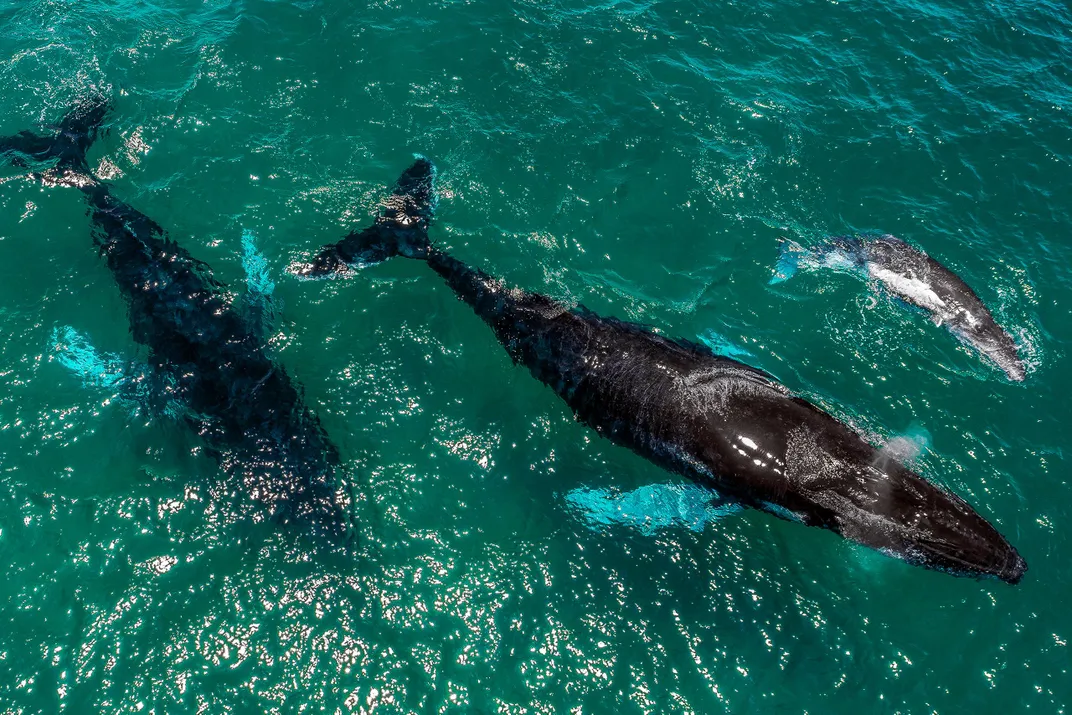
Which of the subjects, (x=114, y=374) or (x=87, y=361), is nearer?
(x=114, y=374)

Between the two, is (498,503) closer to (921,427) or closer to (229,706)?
(229,706)

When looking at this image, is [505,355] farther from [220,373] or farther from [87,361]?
[87,361]

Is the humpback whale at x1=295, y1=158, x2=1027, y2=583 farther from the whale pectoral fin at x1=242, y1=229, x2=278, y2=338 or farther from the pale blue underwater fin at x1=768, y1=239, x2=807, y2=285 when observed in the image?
the whale pectoral fin at x1=242, y1=229, x2=278, y2=338

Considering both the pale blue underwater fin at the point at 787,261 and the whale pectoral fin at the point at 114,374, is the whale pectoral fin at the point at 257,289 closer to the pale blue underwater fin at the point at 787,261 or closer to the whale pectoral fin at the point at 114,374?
the whale pectoral fin at the point at 114,374

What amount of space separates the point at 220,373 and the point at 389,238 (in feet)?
17.6

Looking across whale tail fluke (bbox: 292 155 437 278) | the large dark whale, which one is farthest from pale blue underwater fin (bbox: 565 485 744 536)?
whale tail fluke (bbox: 292 155 437 278)

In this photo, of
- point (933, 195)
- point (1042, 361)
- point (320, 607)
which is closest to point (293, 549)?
point (320, 607)

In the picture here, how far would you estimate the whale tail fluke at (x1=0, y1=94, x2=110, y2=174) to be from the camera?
1931cm

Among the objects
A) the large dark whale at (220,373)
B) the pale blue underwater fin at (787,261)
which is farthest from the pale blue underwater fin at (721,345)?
the large dark whale at (220,373)

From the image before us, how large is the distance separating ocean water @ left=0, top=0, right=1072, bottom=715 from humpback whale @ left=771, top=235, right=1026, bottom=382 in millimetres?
530

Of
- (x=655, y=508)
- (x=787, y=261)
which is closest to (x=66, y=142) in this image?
(x=655, y=508)

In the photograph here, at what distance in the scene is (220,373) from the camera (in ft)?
50.2

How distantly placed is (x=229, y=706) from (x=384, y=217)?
38.7 ft

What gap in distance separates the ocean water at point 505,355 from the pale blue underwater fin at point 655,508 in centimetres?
13
